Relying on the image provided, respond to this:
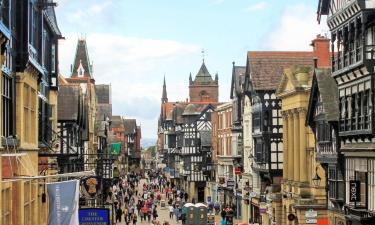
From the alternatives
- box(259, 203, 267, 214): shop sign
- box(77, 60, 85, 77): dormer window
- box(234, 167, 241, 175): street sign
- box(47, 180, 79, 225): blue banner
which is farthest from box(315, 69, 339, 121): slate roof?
box(77, 60, 85, 77): dormer window

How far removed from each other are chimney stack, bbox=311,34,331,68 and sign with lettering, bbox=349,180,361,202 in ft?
69.3

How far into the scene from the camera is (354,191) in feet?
108

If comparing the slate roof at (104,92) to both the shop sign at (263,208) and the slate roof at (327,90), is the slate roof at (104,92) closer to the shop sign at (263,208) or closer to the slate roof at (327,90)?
the shop sign at (263,208)

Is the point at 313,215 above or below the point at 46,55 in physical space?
below

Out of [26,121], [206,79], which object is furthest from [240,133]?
[206,79]

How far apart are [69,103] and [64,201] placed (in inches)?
1171

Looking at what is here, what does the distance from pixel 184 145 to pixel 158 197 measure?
14388 mm

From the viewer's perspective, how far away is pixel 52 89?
4122 centimetres

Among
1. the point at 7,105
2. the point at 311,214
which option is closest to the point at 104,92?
the point at 311,214

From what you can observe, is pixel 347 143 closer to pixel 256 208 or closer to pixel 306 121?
pixel 306 121

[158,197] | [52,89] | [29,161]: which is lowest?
[158,197]

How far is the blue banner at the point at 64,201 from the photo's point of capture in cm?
2247

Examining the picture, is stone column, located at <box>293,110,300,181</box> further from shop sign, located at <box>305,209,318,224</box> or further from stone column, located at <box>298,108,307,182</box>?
shop sign, located at <box>305,209,318,224</box>

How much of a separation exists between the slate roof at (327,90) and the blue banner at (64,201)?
2051 centimetres
